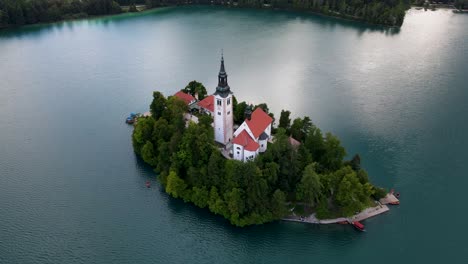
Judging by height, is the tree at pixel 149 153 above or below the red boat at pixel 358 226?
above

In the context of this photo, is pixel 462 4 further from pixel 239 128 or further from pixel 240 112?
pixel 239 128

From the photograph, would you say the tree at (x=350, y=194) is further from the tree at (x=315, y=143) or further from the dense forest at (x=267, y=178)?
the tree at (x=315, y=143)

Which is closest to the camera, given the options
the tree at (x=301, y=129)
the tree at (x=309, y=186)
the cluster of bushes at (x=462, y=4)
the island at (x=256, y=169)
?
the tree at (x=309, y=186)

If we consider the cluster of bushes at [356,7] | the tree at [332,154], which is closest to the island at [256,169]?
the tree at [332,154]

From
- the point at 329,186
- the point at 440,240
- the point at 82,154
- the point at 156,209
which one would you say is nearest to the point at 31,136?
the point at 82,154

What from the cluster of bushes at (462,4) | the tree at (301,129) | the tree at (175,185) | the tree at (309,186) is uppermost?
the cluster of bushes at (462,4)

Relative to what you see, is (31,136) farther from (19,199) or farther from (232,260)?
(232,260)

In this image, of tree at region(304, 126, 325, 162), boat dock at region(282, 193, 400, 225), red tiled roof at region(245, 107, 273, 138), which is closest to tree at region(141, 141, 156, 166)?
red tiled roof at region(245, 107, 273, 138)
